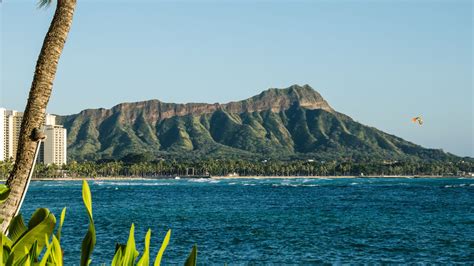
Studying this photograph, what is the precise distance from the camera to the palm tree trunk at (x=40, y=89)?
6.90 m

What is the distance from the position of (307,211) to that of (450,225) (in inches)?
746

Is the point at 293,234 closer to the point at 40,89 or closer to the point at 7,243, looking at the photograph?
the point at 40,89

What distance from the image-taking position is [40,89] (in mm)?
7383

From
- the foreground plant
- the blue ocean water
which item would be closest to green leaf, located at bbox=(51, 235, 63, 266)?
the foreground plant

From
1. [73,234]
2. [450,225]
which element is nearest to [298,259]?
[73,234]

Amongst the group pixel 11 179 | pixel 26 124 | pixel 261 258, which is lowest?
pixel 261 258

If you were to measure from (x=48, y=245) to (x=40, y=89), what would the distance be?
147 inches

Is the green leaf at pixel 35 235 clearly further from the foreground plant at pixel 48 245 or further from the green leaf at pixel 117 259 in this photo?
the green leaf at pixel 117 259

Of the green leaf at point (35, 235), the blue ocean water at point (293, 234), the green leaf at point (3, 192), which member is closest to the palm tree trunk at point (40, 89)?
the green leaf at point (3, 192)

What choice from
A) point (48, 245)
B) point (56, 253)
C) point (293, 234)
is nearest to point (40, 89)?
point (48, 245)

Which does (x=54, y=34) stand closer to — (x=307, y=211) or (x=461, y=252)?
(x=461, y=252)

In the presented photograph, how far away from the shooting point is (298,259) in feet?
108

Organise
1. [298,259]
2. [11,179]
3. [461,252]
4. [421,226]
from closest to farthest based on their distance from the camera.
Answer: [11,179] < [298,259] < [461,252] < [421,226]

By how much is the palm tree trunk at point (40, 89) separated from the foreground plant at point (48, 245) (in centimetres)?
214
